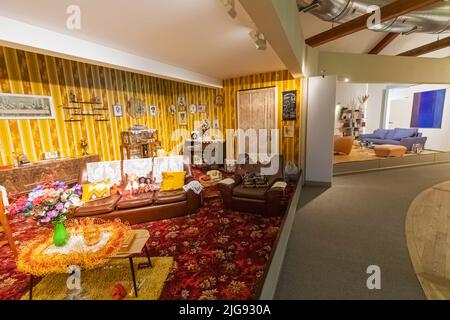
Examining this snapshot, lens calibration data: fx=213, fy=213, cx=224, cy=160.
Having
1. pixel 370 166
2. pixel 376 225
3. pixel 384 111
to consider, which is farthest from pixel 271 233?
pixel 384 111

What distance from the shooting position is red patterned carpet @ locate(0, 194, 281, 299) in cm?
193

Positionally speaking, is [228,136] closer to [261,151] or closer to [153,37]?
[261,151]

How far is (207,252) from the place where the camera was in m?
2.43

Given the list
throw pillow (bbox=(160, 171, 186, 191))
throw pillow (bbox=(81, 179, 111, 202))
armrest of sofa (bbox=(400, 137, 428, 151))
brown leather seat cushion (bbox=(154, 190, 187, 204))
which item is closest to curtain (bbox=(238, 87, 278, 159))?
throw pillow (bbox=(160, 171, 186, 191))

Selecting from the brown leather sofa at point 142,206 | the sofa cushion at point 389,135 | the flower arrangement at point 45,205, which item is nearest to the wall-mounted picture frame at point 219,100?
the brown leather sofa at point 142,206

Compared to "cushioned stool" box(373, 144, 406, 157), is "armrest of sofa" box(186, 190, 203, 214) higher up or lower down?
lower down

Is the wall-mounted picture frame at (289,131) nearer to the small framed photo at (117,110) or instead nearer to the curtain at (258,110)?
the curtain at (258,110)

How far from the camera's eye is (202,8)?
2201mm

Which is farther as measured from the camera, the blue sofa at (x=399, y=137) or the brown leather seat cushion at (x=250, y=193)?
the blue sofa at (x=399, y=137)

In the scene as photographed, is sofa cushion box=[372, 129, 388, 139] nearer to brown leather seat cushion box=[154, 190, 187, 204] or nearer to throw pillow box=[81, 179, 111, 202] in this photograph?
brown leather seat cushion box=[154, 190, 187, 204]

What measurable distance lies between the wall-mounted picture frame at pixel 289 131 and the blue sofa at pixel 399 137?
14.3 feet

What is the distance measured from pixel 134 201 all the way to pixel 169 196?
1.62 feet

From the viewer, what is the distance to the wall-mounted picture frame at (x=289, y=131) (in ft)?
16.8

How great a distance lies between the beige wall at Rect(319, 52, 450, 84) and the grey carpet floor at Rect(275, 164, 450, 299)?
106 inches
